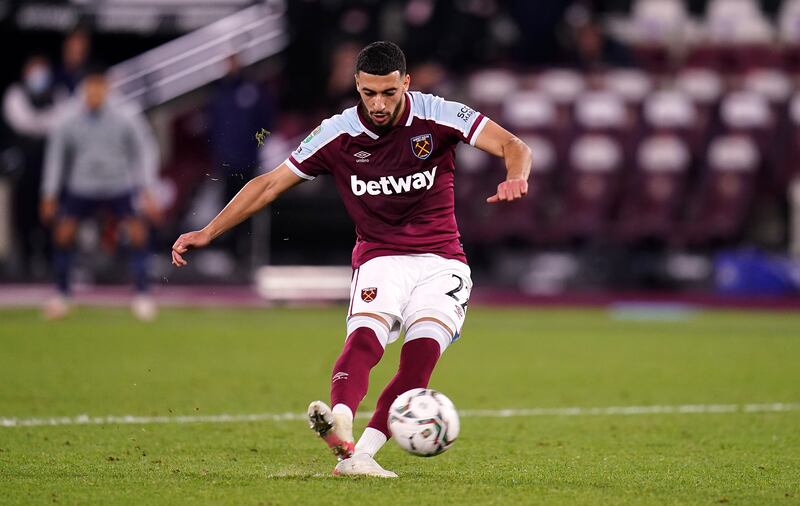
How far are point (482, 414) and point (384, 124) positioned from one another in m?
2.63

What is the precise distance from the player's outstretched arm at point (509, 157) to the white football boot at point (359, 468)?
3.88ft

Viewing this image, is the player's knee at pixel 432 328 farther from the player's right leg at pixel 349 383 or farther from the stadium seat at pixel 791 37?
the stadium seat at pixel 791 37

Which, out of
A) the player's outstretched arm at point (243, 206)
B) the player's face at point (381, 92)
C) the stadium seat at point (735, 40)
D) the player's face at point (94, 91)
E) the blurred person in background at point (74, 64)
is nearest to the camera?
the player's face at point (381, 92)

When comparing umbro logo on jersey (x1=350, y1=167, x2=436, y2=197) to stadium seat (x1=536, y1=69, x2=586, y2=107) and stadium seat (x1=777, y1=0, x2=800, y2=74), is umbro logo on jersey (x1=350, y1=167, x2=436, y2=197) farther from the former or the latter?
stadium seat (x1=777, y1=0, x2=800, y2=74)

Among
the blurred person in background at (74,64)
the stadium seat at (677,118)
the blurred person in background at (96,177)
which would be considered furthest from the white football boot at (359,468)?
the stadium seat at (677,118)

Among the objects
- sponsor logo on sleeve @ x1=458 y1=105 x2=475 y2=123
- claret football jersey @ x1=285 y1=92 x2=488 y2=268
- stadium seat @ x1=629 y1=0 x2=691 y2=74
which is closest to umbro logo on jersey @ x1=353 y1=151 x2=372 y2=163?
claret football jersey @ x1=285 y1=92 x2=488 y2=268

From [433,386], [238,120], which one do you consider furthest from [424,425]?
[238,120]

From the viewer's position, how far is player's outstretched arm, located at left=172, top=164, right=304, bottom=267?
6.29 metres

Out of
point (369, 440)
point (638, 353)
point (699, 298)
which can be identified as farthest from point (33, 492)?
point (699, 298)

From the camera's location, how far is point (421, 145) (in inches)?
251

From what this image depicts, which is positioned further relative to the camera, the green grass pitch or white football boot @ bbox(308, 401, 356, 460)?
the green grass pitch

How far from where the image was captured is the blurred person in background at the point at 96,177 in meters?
14.6

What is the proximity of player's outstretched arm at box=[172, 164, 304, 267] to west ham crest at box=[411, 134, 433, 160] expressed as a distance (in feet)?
1.74

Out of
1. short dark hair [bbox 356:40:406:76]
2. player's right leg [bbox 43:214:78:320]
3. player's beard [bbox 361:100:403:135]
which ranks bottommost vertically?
player's right leg [bbox 43:214:78:320]
